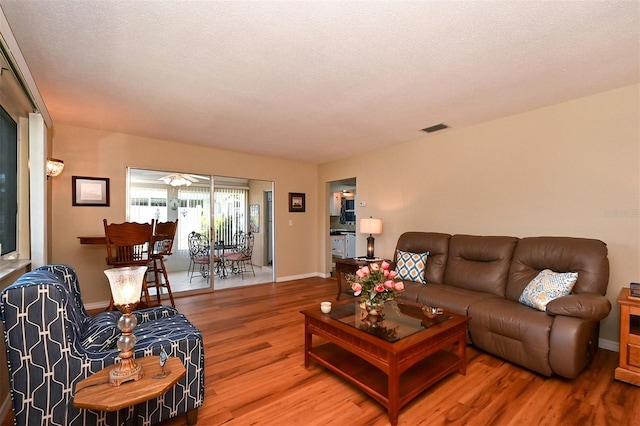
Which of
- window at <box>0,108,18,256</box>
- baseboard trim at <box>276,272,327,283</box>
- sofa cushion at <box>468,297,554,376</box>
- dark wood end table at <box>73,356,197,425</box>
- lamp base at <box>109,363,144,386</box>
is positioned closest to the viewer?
dark wood end table at <box>73,356,197,425</box>

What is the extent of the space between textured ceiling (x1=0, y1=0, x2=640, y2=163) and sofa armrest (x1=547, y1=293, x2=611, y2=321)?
184cm

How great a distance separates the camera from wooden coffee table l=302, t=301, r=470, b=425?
6.12 feet

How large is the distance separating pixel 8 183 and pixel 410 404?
3.67m

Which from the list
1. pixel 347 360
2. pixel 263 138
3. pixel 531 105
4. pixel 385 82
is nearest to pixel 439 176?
pixel 531 105

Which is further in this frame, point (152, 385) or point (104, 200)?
point (104, 200)

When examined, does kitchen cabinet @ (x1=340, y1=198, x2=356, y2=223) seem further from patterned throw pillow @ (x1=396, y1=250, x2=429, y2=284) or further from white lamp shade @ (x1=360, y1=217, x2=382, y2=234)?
patterned throw pillow @ (x1=396, y1=250, x2=429, y2=284)

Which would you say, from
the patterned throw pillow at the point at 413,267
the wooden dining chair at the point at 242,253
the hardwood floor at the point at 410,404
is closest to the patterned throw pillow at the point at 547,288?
the hardwood floor at the point at 410,404

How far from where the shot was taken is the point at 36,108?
2.77 meters

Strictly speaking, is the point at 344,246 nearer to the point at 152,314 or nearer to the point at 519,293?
the point at 519,293

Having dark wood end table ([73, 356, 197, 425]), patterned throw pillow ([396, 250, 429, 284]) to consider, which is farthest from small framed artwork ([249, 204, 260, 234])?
dark wood end table ([73, 356, 197, 425])

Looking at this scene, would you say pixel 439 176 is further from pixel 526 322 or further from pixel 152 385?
pixel 152 385

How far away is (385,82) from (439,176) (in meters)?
2.09

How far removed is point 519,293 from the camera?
9.36 feet

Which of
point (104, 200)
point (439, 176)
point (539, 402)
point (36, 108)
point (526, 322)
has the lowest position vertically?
point (539, 402)
